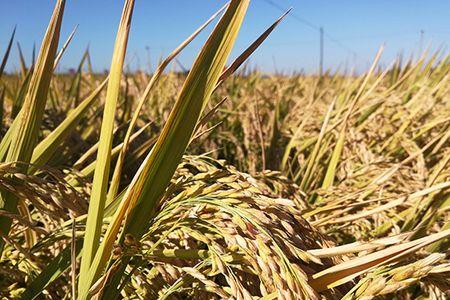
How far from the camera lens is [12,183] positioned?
0.75 metres

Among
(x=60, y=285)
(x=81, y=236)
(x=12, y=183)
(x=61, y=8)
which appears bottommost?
(x=60, y=285)

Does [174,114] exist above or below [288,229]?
above

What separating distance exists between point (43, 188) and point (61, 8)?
0.94ft

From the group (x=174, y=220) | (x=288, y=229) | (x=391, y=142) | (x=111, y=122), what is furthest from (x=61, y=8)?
(x=391, y=142)

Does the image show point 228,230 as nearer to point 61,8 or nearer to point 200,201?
point 200,201

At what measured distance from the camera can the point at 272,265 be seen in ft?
1.82

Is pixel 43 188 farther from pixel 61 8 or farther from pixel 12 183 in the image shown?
pixel 61 8

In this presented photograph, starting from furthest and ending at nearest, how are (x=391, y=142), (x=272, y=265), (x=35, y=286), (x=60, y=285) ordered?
1. (x=391, y=142)
2. (x=60, y=285)
3. (x=35, y=286)
4. (x=272, y=265)

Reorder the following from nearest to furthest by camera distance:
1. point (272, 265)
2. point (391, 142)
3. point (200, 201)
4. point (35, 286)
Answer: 1. point (272, 265)
2. point (200, 201)
3. point (35, 286)
4. point (391, 142)

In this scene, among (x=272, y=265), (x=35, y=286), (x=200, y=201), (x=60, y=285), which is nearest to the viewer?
(x=272, y=265)

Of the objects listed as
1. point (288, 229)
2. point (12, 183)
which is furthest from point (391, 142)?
point (12, 183)

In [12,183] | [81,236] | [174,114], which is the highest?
[174,114]

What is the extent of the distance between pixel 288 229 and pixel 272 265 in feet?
0.31

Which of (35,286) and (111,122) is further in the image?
(35,286)
